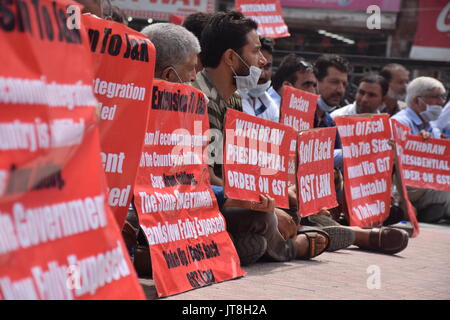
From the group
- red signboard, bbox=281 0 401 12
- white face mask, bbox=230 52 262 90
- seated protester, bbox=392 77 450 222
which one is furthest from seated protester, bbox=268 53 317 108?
red signboard, bbox=281 0 401 12

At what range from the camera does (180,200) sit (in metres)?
4.81

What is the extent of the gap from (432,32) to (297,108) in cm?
1240

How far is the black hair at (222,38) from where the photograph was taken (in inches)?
236

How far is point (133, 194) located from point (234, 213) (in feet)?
3.80

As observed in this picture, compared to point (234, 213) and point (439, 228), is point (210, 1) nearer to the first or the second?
point (439, 228)

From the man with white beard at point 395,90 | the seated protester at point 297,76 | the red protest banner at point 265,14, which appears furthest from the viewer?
the man with white beard at point 395,90

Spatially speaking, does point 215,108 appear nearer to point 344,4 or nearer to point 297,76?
point 297,76

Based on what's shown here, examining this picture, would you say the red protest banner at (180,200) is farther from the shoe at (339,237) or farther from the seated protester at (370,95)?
the seated protester at (370,95)

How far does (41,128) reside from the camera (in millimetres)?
2908

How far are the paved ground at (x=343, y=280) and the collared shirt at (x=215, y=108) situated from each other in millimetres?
773

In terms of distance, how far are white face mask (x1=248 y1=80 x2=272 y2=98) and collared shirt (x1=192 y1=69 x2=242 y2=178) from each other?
6.64 feet

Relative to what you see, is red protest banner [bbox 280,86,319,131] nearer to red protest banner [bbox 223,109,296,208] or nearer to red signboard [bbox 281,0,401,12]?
red protest banner [bbox 223,109,296,208]

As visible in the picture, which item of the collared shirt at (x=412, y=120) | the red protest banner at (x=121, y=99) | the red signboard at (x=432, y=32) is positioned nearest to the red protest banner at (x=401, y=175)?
the collared shirt at (x=412, y=120)
